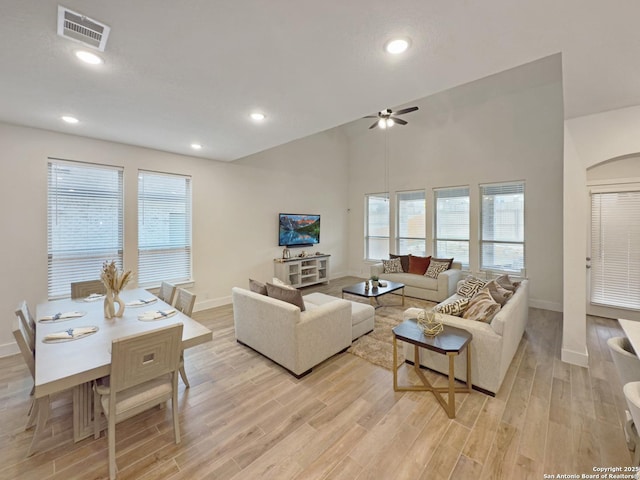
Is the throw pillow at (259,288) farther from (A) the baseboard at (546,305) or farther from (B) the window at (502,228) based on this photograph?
(A) the baseboard at (546,305)

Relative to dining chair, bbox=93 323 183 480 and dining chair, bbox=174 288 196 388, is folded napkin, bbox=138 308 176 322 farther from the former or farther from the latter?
dining chair, bbox=93 323 183 480

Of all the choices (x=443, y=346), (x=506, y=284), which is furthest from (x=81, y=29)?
(x=506, y=284)

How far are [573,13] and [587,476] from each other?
2.68 m

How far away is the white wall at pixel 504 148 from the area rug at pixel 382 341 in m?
2.36

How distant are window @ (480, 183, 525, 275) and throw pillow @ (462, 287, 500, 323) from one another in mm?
3185

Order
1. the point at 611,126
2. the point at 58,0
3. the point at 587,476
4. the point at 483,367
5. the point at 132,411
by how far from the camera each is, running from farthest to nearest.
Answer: the point at 611,126 < the point at 483,367 < the point at 132,411 < the point at 587,476 < the point at 58,0

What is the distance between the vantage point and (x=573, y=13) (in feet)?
4.73

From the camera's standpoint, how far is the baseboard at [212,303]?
4.65 meters

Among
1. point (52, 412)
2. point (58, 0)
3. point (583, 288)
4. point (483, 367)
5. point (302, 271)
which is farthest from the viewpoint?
point (302, 271)

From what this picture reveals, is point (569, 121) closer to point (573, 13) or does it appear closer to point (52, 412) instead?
point (573, 13)

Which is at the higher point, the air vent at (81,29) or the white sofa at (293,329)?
the air vent at (81,29)

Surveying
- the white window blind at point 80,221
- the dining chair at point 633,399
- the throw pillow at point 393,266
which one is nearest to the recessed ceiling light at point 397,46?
the dining chair at point 633,399

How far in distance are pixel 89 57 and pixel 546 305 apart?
6.92 m

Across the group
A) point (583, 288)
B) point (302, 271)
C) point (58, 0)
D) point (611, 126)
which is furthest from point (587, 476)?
point (302, 271)
